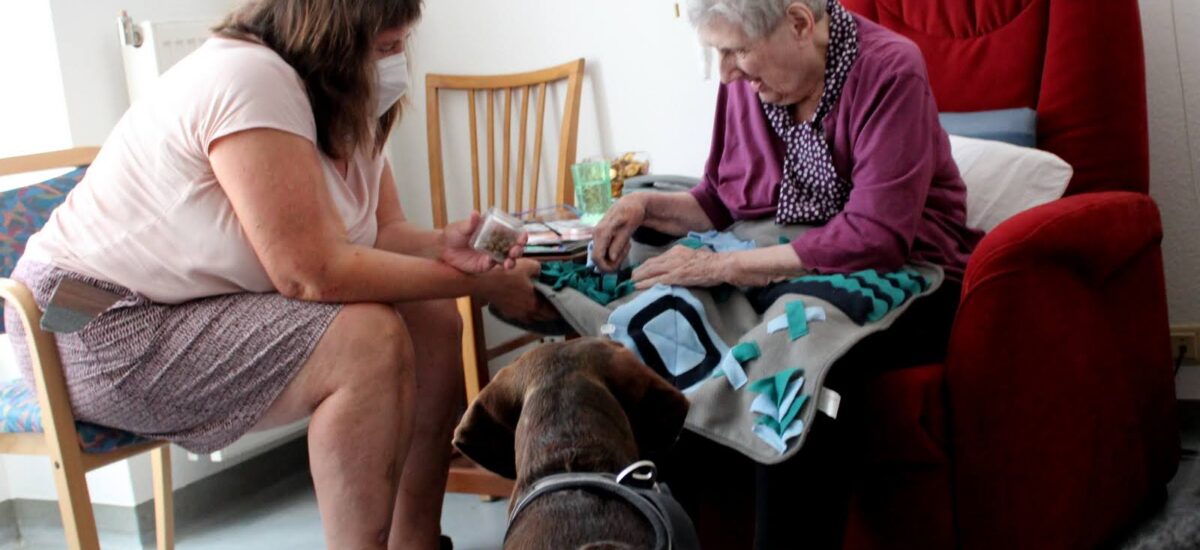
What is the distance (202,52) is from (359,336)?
1.61 ft

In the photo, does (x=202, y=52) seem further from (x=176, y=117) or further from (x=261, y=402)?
(x=261, y=402)

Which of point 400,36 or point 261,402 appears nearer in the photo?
point 261,402

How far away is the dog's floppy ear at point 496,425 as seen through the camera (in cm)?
140

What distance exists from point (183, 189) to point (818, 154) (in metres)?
0.99

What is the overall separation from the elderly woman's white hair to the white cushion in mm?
502

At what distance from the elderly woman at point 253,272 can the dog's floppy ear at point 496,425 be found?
0.35m

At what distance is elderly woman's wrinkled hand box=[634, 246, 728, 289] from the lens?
6.22 ft

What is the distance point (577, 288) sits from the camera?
6.53 feet

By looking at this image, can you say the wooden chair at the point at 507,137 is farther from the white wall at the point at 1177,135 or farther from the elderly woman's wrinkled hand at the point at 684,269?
the white wall at the point at 1177,135

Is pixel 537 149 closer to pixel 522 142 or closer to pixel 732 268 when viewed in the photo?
pixel 522 142

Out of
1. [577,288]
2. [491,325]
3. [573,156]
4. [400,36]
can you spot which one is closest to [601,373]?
[577,288]

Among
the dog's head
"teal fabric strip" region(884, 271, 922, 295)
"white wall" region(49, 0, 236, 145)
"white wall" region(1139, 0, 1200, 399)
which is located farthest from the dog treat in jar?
"white wall" region(1139, 0, 1200, 399)

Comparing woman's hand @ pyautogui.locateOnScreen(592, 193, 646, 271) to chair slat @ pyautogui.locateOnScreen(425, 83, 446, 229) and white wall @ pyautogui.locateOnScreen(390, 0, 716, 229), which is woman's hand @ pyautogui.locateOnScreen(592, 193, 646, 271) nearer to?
white wall @ pyautogui.locateOnScreen(390, 0, 716, 229)

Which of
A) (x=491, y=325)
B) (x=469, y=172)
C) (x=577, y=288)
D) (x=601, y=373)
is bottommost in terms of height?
(x=491, y=325)
